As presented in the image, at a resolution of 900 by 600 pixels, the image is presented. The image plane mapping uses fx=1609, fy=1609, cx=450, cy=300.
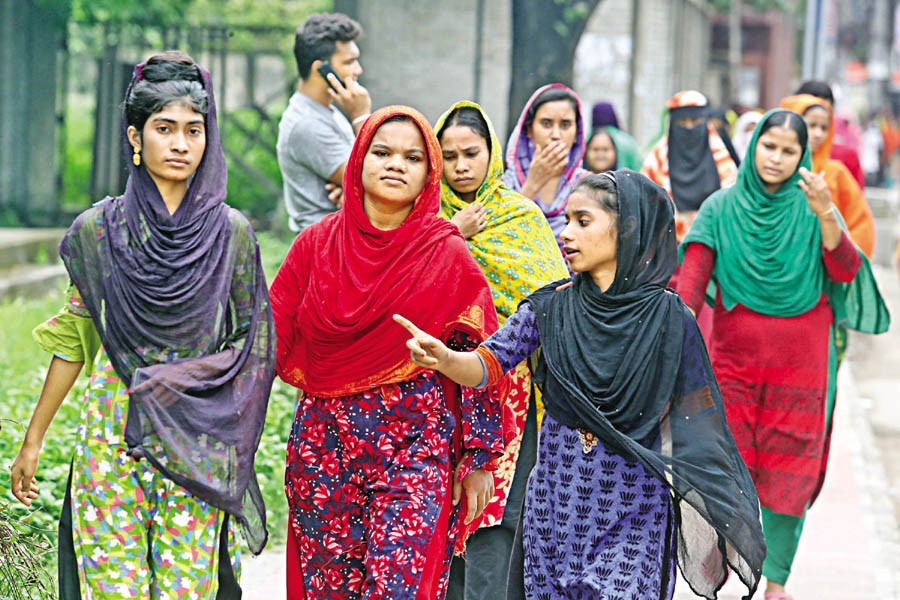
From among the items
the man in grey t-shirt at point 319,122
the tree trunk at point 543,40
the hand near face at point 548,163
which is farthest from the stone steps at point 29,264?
the hand near face at point 548,163

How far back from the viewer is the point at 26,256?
41.2 feet

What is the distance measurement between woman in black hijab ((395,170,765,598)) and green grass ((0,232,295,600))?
4.61ft

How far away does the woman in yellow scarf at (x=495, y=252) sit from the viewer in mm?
5316

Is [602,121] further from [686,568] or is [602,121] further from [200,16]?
[200,16]

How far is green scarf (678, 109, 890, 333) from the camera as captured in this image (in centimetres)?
594

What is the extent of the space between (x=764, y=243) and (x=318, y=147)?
1.72 m

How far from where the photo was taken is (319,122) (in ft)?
20.4

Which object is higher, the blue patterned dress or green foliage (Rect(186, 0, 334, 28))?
green foliage (Rect(186, 0, 334, 28))

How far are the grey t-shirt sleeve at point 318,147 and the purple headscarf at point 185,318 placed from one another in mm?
1951

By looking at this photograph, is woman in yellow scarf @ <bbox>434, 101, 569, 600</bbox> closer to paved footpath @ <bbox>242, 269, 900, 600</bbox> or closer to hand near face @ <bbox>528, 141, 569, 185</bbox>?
hand near face @ <bbox>528, 141, 569, 185</bbox>

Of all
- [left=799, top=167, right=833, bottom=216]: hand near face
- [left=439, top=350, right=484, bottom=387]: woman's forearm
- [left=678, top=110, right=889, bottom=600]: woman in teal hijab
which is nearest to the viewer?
[left=439, top=350, right=484, bottom=387]: woman's forearm

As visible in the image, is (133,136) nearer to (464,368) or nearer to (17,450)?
(464,368)

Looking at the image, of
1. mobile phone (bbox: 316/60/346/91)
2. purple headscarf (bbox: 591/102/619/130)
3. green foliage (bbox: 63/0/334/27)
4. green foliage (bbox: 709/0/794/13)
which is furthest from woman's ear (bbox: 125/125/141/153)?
green foliage (bbox: 709/0/794/13)

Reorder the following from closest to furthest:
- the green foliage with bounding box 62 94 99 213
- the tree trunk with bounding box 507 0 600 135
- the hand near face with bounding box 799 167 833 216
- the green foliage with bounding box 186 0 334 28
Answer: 1. the hand near face with bounding box 799 167 833 216
2. the tree trunk with bounding box 507 0 600 135
3. the green foliage with bounding box 62 94 99 213
4. the green foliage with bounding box 186 0 334 28
